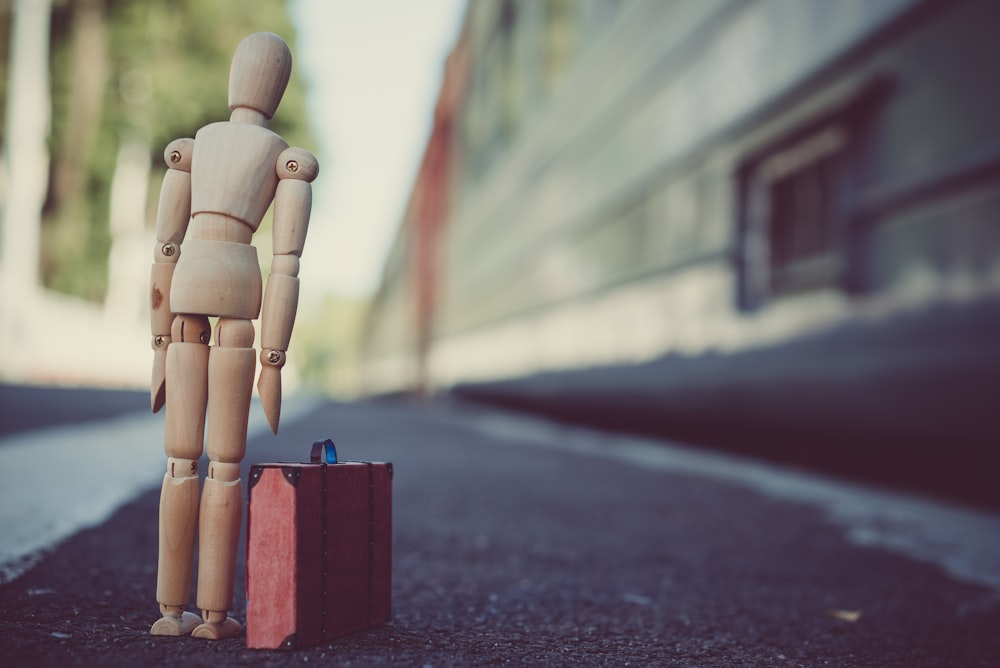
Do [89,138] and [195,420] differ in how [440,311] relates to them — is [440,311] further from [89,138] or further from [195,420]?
[195,420]

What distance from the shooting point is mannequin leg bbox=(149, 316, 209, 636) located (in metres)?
1.30

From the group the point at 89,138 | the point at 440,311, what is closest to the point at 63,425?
the point at 440,311

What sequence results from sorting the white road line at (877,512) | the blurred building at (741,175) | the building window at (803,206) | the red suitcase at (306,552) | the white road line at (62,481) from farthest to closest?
the building window at (803,206) → the blurred building at (741,175) → the white road line at (877,512) → the white road line at (62,481) → the red suitcase at (306,552)

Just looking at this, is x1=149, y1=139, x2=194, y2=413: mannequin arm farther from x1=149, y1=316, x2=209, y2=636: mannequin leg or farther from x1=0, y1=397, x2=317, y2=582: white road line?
x1=0, y1=397, x2=317, y2=582: white road line

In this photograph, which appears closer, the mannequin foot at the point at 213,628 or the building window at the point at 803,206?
the mannequin foot at the point at 213,628

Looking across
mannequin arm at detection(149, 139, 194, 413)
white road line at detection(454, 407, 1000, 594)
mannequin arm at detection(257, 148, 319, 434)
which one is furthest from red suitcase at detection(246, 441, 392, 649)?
white road line at detection(454, 407, 1000, 594)

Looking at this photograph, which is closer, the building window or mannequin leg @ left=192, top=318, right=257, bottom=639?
mannequin leg @ left=192, top=318, right=257, bottom=639

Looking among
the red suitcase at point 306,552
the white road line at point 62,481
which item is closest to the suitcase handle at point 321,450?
the red suitcase at point 306,552

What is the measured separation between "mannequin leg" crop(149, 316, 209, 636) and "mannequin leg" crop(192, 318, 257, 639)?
1.0 inches

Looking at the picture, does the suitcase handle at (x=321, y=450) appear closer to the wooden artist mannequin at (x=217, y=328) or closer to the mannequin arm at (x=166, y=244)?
the wooden artist mannequin at (x=217, y=328)

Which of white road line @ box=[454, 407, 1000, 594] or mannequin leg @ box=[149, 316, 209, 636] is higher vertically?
mannequin leg @ box=[149, 316, 209, 636]

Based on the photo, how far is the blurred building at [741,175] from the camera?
3199mm

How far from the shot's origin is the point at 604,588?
6.34ft

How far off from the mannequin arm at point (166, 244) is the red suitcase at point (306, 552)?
251 millimetres
